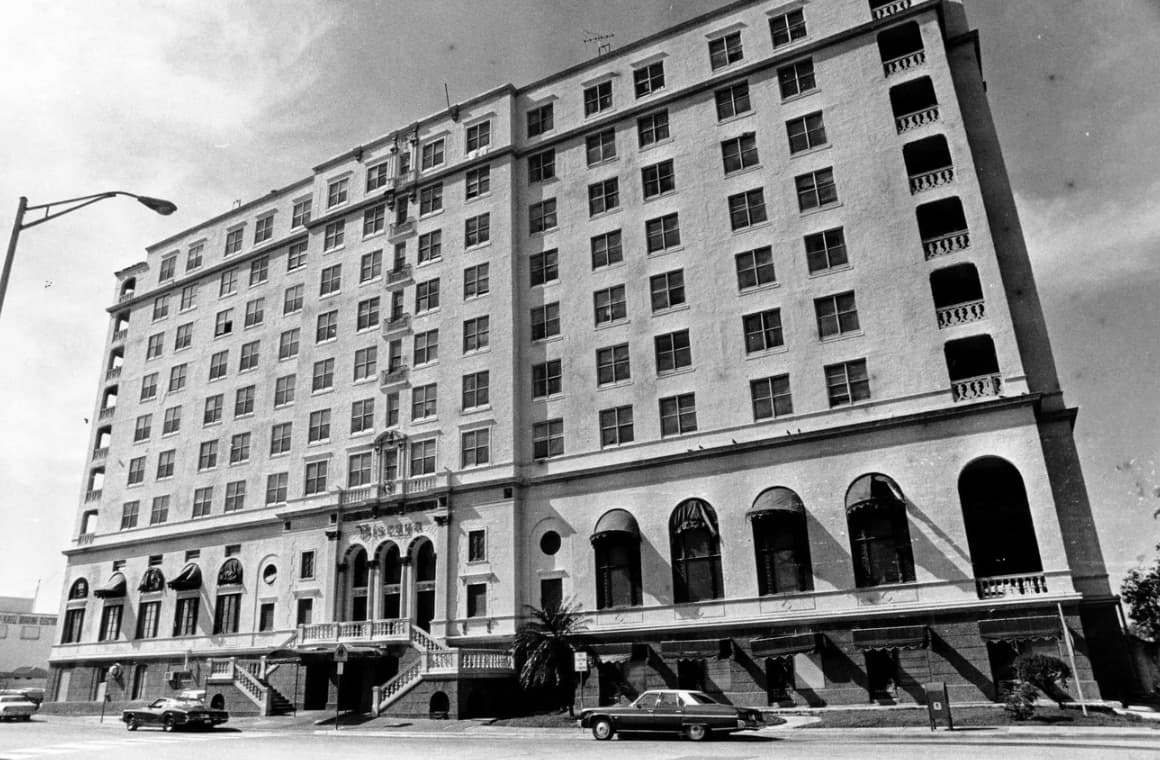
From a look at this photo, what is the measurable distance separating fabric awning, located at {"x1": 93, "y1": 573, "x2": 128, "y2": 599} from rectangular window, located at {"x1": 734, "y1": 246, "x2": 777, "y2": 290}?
48763mm

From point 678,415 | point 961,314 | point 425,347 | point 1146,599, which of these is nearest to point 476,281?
point 425,347

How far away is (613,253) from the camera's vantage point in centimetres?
4938

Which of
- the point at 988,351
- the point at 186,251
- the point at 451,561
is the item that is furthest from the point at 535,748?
the point at 186,251

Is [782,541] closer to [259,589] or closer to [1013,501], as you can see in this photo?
[1013,501]

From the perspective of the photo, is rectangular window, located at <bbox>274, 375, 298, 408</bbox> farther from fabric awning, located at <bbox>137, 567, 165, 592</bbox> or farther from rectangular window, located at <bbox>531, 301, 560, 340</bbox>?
rectangular window, located at <bbox>531, 301, 560, 340</bbox>

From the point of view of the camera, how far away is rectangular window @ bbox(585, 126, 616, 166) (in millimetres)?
51625

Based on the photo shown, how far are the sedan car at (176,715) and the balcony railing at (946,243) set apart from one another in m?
39.1

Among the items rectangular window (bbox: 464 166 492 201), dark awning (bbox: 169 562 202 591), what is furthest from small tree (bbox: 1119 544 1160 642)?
dark awning (bbox: 169 562 202 591)

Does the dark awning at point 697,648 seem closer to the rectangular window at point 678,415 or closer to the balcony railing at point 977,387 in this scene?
the rectangular window at point 678,415

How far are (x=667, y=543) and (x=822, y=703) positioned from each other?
1030 centimetres

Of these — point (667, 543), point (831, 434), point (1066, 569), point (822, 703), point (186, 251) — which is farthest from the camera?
point (186, 251)

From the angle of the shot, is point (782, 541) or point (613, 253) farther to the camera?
point (613, 253)

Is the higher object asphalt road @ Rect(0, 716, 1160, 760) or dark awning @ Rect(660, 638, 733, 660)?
dark awning @ Rect(660, 638, 733, 660)

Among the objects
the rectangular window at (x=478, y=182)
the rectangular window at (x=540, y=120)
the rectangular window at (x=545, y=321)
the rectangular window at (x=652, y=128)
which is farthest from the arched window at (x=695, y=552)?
the rectangular window at (x=540, y=120)
